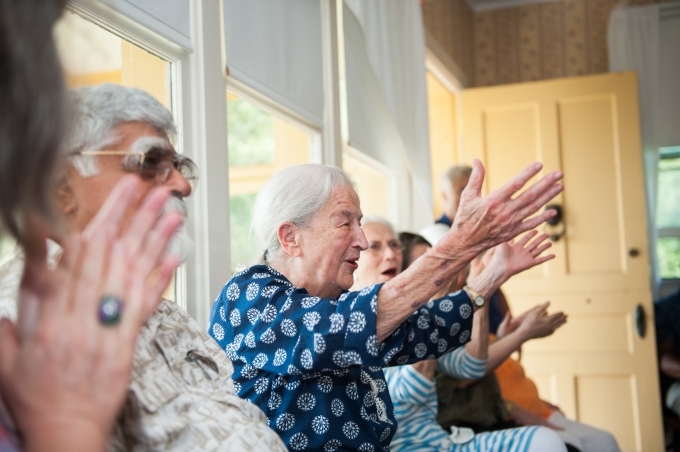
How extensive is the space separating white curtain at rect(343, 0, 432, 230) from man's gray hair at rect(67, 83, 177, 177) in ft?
6.92

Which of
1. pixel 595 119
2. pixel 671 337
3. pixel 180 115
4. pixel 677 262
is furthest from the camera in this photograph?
pixel 677 262

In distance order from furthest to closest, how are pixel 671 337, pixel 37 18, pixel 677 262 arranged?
1. pixel 677 262
2. pixel 671 337
3. pixel 37 18

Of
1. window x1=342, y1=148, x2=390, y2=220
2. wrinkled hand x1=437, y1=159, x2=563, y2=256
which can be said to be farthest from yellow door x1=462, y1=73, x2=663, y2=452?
wrinkled hand x1=437, y1=159, x2=563, y2=256

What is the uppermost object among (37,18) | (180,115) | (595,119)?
(595,119)

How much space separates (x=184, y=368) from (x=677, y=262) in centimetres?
482

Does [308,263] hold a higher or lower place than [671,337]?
higher

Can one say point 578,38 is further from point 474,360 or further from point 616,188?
point 474,360

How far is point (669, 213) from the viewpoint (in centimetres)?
526

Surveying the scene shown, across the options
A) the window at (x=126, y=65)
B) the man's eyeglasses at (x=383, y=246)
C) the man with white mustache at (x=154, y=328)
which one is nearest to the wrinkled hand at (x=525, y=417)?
the man's eyeglasses at (x=383, y=246)

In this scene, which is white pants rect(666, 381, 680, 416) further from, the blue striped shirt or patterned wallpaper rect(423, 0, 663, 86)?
the blue striped shirt

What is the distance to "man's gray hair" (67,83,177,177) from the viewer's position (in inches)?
41.7

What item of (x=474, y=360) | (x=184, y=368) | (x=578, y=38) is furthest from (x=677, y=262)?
(x=184, y=368)

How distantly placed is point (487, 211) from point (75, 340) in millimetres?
880

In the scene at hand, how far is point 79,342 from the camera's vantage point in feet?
2.28
